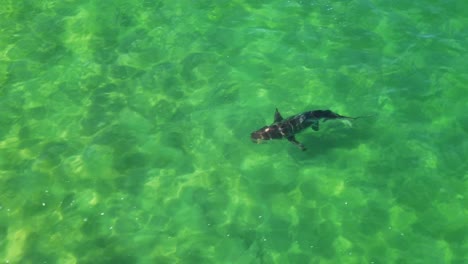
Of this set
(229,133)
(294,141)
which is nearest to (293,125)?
(294,141)

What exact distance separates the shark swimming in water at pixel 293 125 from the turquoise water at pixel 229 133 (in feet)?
1.94

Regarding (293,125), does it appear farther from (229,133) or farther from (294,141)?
(229,133)

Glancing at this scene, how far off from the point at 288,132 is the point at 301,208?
1.73 m

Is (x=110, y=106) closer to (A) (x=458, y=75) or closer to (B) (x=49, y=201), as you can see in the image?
(B) (x=49, y=201)

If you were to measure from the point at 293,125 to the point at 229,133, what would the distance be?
1.85 meters

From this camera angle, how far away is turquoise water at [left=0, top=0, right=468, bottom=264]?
11.0 meters

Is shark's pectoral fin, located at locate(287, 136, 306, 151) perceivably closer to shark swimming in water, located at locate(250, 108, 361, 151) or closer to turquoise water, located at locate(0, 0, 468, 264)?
shark swimming in water, located at locate(250, 108, 361, 151)

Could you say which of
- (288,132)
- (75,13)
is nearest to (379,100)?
(288,132)

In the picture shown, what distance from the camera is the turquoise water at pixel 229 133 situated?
11016mm

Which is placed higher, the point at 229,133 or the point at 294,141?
the point at 294,141

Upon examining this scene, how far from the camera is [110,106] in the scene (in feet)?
45.3

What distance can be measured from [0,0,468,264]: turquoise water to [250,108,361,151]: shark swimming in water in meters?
0.59

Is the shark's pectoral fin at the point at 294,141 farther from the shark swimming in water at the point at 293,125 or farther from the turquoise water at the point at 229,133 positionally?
the turquoise water at the point at 229,133

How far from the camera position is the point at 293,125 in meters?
11.7
